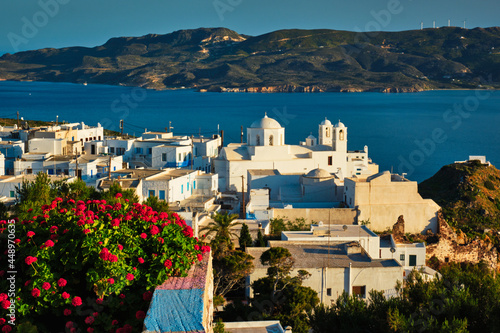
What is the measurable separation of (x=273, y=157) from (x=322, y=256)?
1529 centimetres

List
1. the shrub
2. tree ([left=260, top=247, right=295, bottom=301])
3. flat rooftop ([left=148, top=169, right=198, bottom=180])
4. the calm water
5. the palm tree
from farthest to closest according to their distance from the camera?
the calm water, the shrub, flat rooftop ([left=148, top=169, right=198, bottom=180]), the palm tree, tree ([left=260, top=247, right=295, bottom=301])

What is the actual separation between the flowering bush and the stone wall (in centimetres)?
1790

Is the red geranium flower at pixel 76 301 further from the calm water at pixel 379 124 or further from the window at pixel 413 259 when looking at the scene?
the calm water at pixel 379 124

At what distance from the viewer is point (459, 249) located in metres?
23.2

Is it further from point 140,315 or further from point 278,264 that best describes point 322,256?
point 140,315

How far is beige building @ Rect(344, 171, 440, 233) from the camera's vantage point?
22.5m

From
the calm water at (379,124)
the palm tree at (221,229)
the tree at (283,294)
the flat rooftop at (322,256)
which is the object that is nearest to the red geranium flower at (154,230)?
the tree at (283,294)

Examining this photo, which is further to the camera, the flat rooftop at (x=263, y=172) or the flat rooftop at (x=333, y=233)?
the flat rooftop at (x=263, y=172)

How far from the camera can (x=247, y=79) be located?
191750 mm

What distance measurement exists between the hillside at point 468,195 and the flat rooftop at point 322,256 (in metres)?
11.3

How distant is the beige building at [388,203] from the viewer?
73.7 feet

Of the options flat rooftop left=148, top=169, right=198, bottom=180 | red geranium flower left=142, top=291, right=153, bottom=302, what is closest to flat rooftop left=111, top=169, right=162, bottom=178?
flat rooftop left=148, top=169, right=198, bottom=180

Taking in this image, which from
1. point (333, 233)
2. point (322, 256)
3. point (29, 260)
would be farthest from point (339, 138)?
point (29, 260)

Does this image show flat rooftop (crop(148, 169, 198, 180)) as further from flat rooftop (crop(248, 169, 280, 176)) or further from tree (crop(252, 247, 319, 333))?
tree (crop(252, 247, 319, 333))
